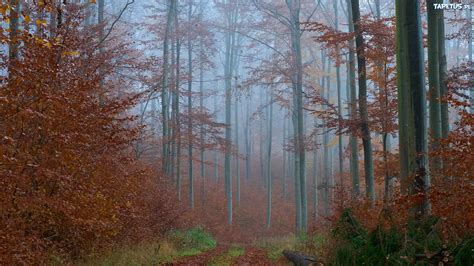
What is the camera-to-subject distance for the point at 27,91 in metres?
6.70

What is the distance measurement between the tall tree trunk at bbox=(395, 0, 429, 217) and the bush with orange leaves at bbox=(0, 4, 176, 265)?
4.72 metres

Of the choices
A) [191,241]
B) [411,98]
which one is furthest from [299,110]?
[411,98]

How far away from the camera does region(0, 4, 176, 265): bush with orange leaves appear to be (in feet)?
20.2

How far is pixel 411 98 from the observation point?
21.8 feet

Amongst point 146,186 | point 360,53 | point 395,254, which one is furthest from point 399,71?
point 146,186

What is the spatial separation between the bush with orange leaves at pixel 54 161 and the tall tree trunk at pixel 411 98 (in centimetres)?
472

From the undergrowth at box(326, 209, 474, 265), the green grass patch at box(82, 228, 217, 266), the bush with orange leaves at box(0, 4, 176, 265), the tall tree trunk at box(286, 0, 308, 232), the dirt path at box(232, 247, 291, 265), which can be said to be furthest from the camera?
the tall tree trunk at box(286, 0, 308, 232)

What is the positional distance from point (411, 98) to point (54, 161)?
18.4 ft

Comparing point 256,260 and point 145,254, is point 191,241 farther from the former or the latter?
point 145,254

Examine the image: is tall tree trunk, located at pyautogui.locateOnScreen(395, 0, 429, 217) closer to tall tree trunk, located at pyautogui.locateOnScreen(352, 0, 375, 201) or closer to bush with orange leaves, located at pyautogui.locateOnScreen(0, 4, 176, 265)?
tall tree trunk, located at pyautogui.locateOnScreen(352, 0, 375, 201)

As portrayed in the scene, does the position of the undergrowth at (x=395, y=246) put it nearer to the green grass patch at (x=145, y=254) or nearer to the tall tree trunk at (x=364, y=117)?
the green grass patch at (x=145, y=254)

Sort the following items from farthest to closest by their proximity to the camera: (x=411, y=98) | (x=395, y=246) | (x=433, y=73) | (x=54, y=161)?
(x=433, y=73), (x=54, y=161), (x=411, y=98), (x=395, y=246)

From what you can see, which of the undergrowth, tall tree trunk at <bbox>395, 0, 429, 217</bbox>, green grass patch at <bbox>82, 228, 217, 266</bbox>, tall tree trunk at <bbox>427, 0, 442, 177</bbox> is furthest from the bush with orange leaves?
tall tree trunk at <bbox>427, 0, 442, 177</bbox>

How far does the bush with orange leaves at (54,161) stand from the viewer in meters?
6.16
